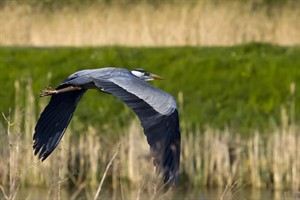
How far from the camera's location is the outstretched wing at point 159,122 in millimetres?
5465

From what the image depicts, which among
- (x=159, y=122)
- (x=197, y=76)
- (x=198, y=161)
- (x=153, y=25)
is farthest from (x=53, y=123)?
(x=153, y=25)

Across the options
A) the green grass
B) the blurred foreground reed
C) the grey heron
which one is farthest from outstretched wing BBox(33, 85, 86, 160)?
the green grass

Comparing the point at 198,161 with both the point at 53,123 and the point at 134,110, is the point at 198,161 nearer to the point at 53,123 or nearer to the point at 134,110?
the point at 53,123

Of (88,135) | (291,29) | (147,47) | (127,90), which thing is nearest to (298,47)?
(291,29)

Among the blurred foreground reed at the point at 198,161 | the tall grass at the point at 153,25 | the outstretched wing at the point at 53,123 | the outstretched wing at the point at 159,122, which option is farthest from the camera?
the tall grass at the point at 153,25

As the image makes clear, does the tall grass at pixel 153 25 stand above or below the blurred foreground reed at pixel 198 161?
above

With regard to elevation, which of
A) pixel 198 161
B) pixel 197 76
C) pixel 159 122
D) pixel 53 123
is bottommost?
pixel 198 161

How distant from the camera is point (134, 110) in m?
5.72

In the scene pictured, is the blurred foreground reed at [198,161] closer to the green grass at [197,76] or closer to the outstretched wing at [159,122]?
the green grass at [197,76]

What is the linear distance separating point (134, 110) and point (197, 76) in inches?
362

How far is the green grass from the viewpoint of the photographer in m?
13.5

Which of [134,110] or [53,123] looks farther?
[53,123]

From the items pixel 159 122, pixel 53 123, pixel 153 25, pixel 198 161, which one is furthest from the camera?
pixel 153 25

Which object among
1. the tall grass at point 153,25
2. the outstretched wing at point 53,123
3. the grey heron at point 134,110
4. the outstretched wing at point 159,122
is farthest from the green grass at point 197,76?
the outstretched wing at point 159,122
